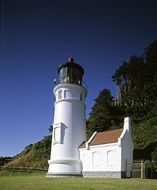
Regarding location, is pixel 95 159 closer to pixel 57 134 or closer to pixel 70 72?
pixel 57 134

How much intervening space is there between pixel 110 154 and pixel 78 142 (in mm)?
4059

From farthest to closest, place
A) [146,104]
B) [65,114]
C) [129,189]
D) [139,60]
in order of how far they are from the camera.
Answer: [139,60] < [146,104] < [65,114] < [129,189]

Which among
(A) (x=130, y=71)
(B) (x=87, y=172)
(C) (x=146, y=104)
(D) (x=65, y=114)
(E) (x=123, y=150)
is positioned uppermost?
(A) (x=130, y=71)

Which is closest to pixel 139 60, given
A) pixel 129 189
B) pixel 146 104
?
pixel 146 104

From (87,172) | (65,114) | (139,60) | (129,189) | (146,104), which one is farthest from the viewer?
(139,60)

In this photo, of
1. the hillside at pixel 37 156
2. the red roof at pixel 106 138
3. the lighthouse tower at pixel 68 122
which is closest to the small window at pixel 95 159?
the red roof at pixel 106 138

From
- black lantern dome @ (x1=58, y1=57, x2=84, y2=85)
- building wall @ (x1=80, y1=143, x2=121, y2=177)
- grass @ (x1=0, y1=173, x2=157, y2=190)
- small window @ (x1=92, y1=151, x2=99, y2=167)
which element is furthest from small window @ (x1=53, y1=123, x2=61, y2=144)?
grass @ (x1=0, y1=173, x2=157, y2=190)

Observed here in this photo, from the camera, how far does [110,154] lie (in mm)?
22672

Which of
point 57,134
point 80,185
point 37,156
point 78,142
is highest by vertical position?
point 57,134

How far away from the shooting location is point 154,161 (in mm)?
20938

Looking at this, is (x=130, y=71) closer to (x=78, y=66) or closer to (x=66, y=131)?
(x=78, y=66)

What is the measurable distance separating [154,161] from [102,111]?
1506 cm

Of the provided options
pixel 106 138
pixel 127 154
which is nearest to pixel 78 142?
pixel 106 138

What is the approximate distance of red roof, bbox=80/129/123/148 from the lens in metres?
23.0
